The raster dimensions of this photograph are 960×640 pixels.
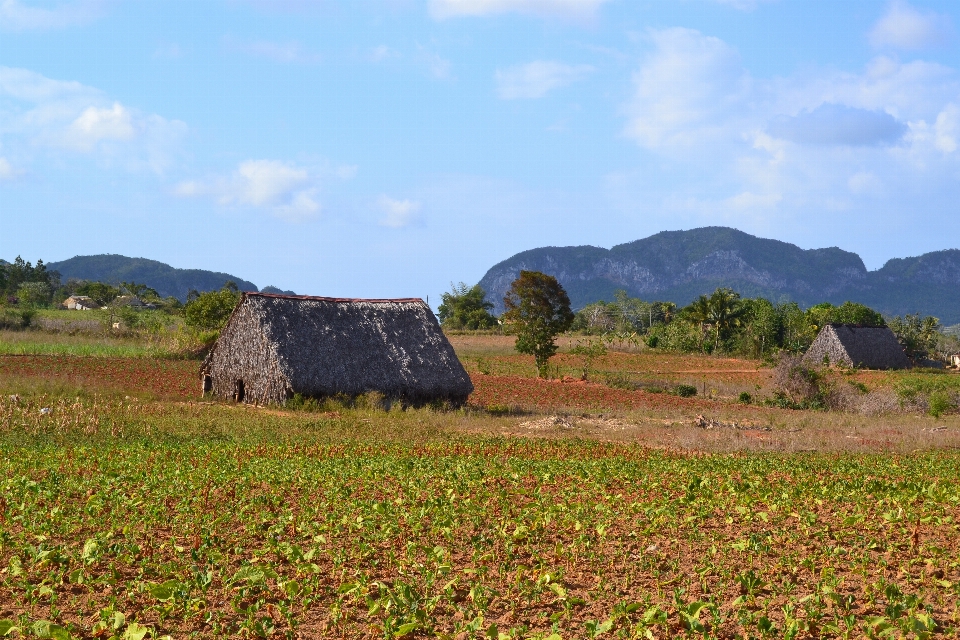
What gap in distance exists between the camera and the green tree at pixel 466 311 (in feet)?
302

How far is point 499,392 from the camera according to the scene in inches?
1416

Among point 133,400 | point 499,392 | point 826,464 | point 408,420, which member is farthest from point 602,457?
point 499,392

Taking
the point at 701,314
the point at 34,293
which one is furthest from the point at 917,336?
the point at 34,293

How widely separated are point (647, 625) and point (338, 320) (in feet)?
78.2

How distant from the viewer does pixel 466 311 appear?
97438 millimetres

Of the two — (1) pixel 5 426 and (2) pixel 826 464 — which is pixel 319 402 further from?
(2) pixel 826 464

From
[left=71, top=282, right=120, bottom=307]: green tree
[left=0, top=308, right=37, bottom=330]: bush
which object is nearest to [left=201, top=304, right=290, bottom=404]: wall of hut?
[left=0, top=308, right=37, bottom=330]: bush

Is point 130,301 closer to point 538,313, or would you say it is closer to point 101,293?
point 101,293

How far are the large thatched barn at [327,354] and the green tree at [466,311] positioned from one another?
195 feet

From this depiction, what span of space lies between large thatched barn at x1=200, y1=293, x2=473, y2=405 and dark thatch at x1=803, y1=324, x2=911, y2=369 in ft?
123

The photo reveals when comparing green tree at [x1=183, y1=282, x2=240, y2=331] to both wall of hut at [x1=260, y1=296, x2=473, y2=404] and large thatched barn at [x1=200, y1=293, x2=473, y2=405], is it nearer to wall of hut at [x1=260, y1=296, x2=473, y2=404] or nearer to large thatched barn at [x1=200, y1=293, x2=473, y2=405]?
large thatched barn at [x1=200, y1=293, x2=473, y2=405]

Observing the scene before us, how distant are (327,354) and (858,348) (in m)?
45.4

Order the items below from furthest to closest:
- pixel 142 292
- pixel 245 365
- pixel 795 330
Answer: pixel 142 292, pixel 795 330, pixel 245 365

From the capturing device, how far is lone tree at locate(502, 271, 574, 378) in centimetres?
4438
